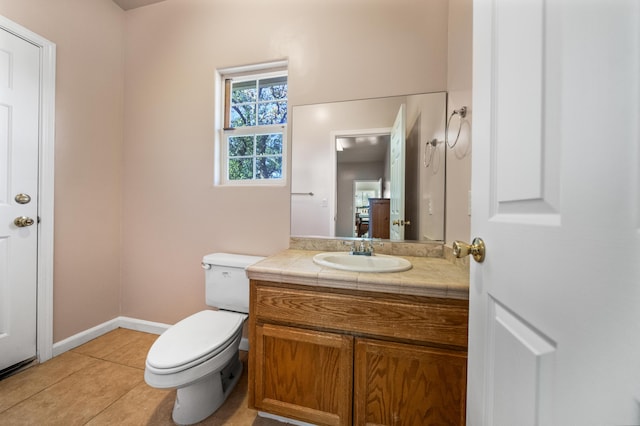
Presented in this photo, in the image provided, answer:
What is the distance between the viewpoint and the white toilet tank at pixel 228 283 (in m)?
1.65

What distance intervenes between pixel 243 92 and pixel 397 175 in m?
1.40

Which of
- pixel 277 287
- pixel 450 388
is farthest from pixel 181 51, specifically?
pixel 450 388

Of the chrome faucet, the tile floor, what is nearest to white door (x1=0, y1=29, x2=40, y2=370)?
the tile floor

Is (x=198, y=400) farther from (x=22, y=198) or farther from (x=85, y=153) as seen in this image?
(x=85, y=153)

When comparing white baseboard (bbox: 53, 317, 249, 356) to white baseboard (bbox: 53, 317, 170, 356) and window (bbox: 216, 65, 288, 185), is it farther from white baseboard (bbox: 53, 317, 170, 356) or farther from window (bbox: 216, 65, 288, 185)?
window (bbox: 216, 65, 288, 185)

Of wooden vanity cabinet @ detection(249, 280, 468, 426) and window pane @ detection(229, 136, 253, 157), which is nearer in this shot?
wooden vanity cabinet @ detection(249, 280, 468, 426)

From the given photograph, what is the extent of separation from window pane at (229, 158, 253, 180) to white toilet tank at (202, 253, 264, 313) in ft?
2.14

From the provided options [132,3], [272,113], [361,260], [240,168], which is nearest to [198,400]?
[361,260]

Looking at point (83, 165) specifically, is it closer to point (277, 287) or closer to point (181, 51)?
point (181, 51)

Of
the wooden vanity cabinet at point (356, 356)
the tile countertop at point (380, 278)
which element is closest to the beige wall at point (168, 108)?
the tile countertop at point (380, 278)

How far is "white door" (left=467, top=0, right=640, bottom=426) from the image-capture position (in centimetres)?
30

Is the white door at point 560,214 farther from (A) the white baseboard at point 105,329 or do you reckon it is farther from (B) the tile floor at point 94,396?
(A) the white baseboard at point 105,329

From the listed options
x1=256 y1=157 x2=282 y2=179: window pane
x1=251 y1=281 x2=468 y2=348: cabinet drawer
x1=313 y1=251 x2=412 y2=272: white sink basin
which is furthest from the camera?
x1=256 y1=157 x2=282 y2=179: window pane

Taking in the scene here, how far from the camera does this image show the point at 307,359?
114 centimetres
